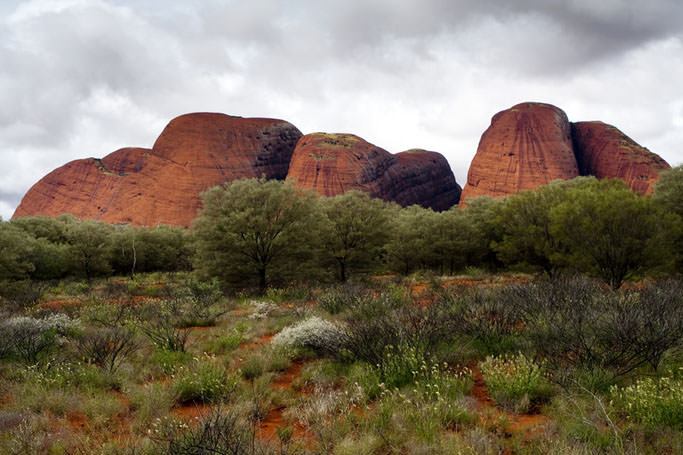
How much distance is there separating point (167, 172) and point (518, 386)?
111377 millimetres

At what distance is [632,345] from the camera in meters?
6.78

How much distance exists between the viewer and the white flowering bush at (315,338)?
8.59 m

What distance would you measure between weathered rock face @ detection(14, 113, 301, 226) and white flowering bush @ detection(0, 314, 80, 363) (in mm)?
89607

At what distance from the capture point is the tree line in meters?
18.4

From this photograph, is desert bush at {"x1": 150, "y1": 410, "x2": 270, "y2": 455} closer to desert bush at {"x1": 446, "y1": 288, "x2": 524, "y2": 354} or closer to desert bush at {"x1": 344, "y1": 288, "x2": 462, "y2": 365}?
desert bush at {"x1": 344, "y1": 288, "x2": 462, "y2": 365}

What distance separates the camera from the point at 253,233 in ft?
74.1

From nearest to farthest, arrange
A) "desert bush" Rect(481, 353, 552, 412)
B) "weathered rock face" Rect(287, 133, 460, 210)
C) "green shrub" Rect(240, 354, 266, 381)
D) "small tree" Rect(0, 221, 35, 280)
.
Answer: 1. "desert bush" Rect(481, 353, 552, 412)
2. "green shrub" Rect(240, 354, 266, 381)
3. "small tree" Rect(0, 221, 35, 280)
4. "weathered rock face" Rect(287, 133, 460, 210)

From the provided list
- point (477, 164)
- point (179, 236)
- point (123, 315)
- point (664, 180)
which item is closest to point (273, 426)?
point (123, 315)

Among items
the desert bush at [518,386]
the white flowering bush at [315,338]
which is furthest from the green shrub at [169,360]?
the desert bush at [518,386]

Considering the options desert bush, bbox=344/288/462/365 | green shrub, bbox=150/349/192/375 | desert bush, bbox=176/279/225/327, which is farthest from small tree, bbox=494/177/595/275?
green shrub, bbox=150/349/192/375

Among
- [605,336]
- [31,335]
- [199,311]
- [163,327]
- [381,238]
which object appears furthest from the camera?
[381,238]

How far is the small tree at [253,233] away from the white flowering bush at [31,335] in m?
10.3

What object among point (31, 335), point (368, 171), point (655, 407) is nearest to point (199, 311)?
point (31, 335)

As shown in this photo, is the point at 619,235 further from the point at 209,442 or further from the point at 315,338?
the point at 209,442
